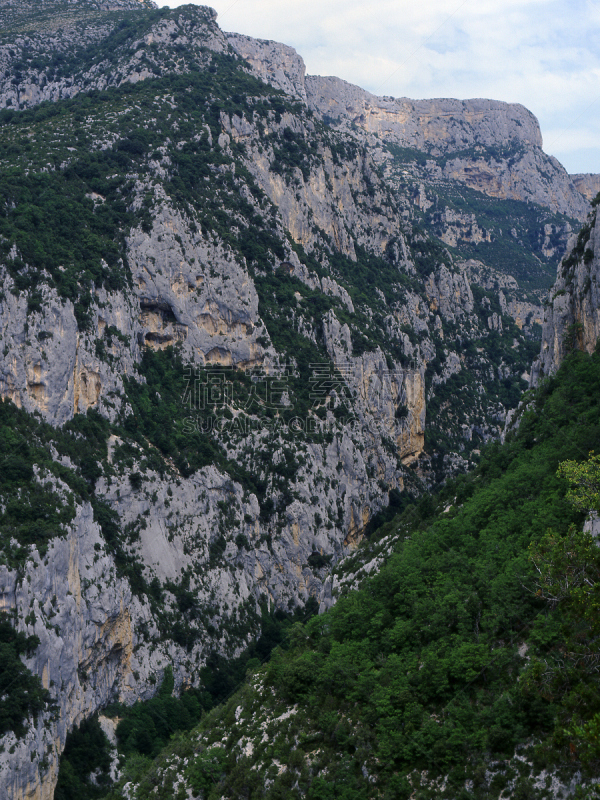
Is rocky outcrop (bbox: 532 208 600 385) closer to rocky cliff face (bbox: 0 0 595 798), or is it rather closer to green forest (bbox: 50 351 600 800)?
green forest (bbox: 50 351 600 800)

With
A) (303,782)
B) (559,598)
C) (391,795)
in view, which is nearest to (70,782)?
(303,782)

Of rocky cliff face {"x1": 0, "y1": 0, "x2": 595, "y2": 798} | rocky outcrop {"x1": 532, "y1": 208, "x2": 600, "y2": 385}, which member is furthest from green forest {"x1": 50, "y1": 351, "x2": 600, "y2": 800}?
rocky cliff face {"x1": 0, "y1": 0, "x2": 595, "y2": 798}

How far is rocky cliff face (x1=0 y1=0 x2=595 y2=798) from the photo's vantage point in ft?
221

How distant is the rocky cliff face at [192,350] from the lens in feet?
221

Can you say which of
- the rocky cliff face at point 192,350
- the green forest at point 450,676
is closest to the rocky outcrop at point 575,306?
the green forest at point 450,676

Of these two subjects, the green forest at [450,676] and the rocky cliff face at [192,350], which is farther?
the rocky cliff face at [192,350]

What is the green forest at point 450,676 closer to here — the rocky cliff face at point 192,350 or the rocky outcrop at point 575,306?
the rocky outcrop at point 575,306

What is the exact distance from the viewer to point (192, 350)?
3688 inches

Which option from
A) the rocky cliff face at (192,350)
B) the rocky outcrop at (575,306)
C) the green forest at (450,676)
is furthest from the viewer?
the rocky cliff face at (192,350)

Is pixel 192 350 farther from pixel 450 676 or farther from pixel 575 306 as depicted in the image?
pixel 450 676

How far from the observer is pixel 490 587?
30.6m

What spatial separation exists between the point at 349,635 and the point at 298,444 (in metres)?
59.3

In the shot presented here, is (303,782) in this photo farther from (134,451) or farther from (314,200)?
(314,200)

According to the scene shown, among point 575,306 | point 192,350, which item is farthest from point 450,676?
point 192,350
